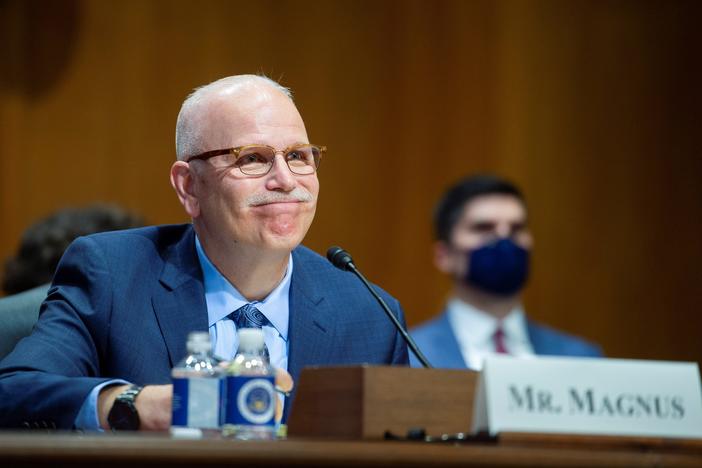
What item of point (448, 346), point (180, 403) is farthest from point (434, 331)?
point (180, 403)

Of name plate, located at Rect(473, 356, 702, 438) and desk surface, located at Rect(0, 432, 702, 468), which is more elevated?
name plate, located at Rect(473, 356, 702, 438)

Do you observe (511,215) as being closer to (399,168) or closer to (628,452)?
(399,168)

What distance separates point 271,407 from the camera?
1.76 meters

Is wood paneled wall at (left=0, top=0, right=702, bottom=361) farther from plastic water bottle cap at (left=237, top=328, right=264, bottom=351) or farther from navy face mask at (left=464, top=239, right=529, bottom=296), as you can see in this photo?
plastic water bottle cap at (left=237, top=328, right=264, bottom=351)

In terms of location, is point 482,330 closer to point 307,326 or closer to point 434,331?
point 434,331

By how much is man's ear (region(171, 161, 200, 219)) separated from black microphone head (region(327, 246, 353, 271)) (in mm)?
406

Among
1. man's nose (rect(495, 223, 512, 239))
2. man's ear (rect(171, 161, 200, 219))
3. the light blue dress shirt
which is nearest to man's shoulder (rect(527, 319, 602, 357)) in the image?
man's nose (rect(495, 223, 512, 239))

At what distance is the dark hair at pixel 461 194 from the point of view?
4.86 metres

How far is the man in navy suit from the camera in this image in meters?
2.31

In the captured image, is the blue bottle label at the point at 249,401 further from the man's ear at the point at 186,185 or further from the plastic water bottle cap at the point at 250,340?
the man's ear at the point at 186,185

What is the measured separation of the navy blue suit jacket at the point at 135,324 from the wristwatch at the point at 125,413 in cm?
9

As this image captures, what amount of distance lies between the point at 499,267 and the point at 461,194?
371 millimetres

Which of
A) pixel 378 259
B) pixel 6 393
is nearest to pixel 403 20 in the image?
pixel 378 259

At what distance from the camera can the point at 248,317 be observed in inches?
97.1
